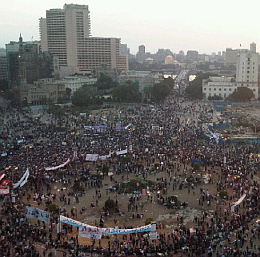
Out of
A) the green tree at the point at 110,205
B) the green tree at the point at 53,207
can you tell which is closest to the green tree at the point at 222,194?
the green tree at the point at 110,205

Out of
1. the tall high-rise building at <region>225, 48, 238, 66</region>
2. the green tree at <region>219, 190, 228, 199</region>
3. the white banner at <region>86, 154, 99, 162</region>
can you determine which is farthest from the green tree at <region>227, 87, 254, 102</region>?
the tall high-rise building at <region>225, 48, 238, 66</region>

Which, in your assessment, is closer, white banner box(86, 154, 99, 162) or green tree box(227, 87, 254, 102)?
white banner box(86, 154, 99, 162)

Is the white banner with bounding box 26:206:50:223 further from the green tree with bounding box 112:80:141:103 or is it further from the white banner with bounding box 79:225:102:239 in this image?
the green tree with bounding box 112:80:141:103

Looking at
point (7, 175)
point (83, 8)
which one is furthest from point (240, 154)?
point (83, 8)

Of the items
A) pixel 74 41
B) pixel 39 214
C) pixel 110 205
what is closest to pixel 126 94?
pixel 74 41

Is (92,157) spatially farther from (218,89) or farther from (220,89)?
(220,89)

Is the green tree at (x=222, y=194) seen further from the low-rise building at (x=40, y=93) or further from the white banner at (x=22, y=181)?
the low-rise building at (x=40, y=93)
